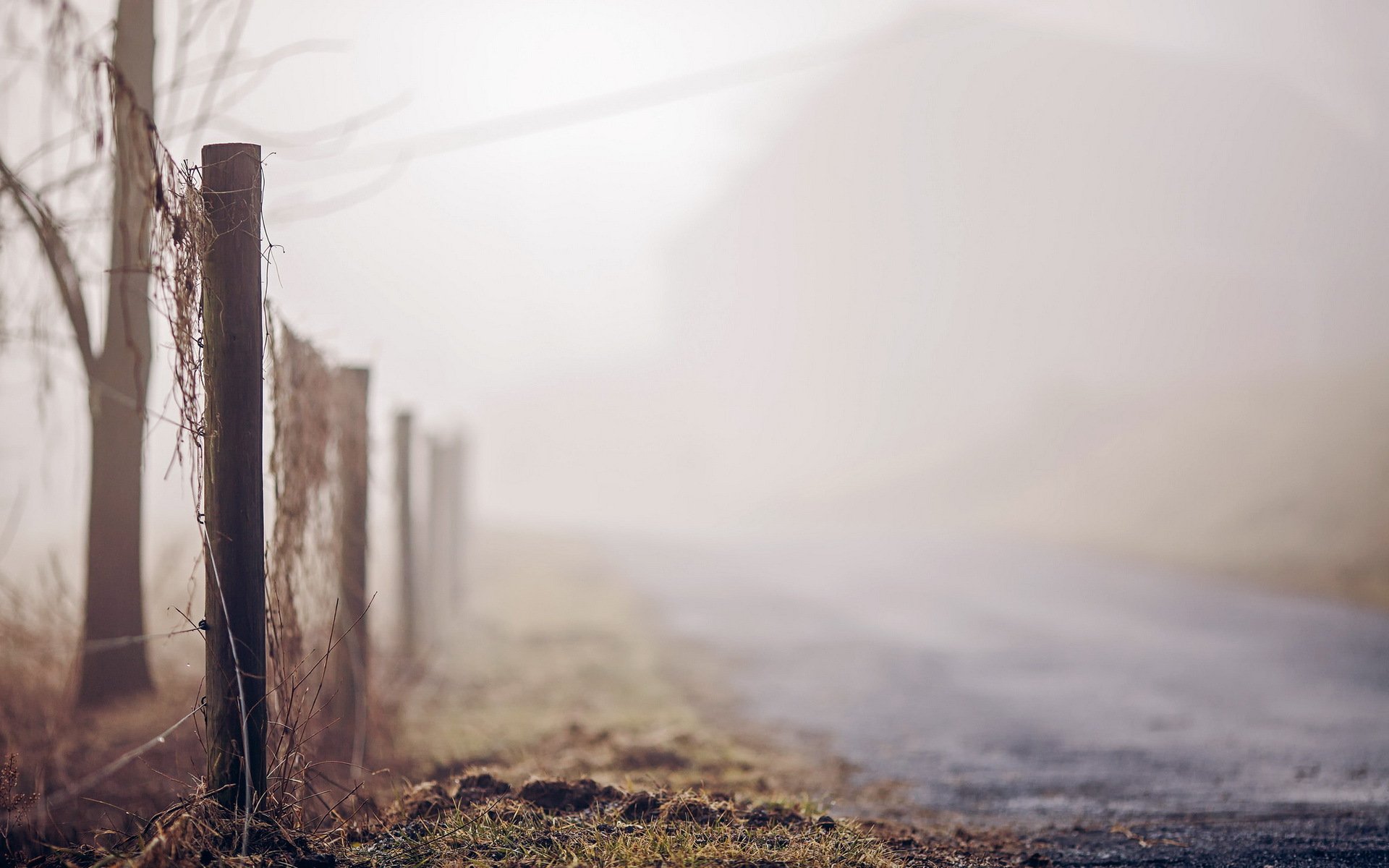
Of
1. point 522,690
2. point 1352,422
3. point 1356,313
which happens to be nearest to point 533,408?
point 1356,313

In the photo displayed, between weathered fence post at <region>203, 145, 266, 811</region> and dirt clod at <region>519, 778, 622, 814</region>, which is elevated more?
weathered fence post at <region>203, 145, 266, 811</region>

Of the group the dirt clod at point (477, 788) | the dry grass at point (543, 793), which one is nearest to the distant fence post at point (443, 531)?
the dry grass at point (543, 793)

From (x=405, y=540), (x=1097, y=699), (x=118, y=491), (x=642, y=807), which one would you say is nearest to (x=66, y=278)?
(x=118, y=491)

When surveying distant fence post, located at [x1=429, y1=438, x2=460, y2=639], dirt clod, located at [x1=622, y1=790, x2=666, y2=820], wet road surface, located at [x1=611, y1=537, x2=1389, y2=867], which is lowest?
wet road surface, located at [x1=611, y1=537, x2=1389, y2=867]

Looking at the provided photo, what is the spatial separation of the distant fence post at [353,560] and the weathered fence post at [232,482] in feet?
6.62

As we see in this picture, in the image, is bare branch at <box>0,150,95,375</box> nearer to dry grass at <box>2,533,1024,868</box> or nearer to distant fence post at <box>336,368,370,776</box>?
distant fence post at <box>336,368,370,776</box>

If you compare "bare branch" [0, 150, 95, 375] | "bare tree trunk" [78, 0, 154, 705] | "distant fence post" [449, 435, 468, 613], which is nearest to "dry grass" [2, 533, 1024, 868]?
"bare tree trunk" [78, 0, 154, 705]

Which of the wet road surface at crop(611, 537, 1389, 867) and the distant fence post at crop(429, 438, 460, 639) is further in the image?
the distant fence post at crop(429, 438, 460, 639)

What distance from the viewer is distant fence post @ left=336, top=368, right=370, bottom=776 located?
5500 mm

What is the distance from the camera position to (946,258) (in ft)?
303

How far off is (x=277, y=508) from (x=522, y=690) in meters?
4.03

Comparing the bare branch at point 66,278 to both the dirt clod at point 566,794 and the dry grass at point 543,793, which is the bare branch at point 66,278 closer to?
the dry grass at point 543,793

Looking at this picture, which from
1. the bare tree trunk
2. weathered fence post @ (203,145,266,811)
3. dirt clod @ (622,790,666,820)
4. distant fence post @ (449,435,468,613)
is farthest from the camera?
distant fence post @ (449,435,468,613)

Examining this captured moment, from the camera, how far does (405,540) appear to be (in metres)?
7.77
